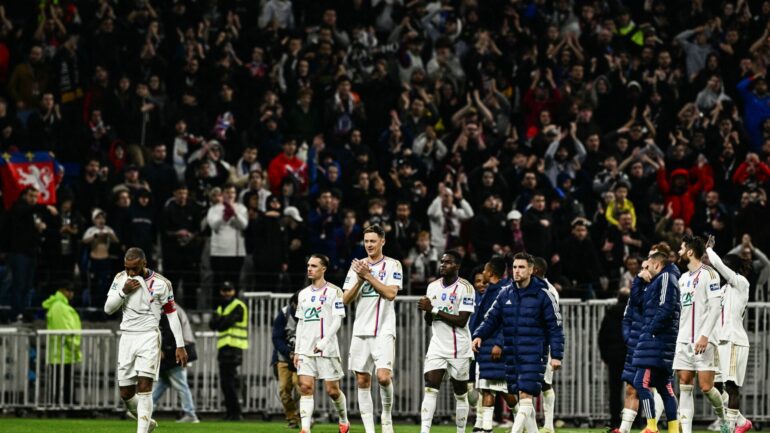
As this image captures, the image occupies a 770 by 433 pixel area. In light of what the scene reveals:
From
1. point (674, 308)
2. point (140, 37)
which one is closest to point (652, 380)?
point (674, 308)

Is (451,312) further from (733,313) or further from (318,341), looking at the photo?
(733,313)

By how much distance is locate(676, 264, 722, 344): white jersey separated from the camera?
59.3ft

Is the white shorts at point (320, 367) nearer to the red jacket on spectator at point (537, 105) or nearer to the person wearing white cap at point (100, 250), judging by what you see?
the person wearing white cap at point (100, 250)

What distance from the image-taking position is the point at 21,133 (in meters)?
27.3

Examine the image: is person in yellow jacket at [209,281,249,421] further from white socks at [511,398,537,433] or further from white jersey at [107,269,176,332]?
white socks at [511,398,537,433]

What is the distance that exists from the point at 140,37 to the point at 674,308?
15.7m

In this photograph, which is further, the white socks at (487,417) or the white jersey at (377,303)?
the white jersey at (377,303)

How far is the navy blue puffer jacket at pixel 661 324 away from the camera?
1797 cm

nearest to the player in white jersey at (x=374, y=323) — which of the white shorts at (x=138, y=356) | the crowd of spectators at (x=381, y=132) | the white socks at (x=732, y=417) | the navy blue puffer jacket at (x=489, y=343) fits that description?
the navy blue puffer jacket at (x=489, y=343)

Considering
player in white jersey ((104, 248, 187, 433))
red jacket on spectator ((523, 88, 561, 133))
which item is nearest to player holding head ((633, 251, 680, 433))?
player in white jersey ((104, 248, 187, 433))

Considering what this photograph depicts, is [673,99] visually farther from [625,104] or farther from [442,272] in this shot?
[442,272]

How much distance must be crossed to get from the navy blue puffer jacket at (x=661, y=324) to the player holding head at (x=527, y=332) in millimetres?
1403

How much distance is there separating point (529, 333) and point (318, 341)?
3.19 m

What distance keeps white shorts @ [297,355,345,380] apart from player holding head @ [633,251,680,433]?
3.74 m
